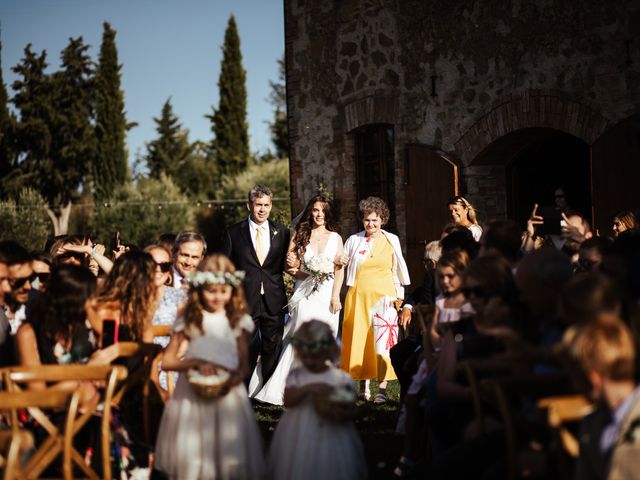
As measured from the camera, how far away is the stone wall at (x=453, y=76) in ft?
32.6

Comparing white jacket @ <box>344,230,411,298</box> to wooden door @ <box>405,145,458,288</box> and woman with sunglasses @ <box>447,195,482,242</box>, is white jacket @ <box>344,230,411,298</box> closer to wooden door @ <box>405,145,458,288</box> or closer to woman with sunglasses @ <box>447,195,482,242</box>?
woman with sunglasses @ <box>447,195,482,242</box>

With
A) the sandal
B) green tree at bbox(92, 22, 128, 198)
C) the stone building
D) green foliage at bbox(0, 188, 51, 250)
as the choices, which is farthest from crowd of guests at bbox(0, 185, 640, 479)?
green tree at bbox(92, 22, 128, 198)

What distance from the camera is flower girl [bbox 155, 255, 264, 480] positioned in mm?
4723

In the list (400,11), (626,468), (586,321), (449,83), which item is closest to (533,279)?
(586,321)

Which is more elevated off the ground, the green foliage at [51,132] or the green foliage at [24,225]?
the green foliage at [51,132]

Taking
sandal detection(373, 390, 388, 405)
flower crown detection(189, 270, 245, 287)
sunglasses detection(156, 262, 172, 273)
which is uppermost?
sunglasses detection(156, 262, 172, 273)

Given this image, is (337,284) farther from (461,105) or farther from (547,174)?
(547,174)

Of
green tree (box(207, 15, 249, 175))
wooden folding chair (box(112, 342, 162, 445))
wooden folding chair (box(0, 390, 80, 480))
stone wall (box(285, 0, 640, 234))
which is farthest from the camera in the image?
green tree (box(207, 15, 249, 175))

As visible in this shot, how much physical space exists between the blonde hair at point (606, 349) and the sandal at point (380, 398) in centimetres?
549

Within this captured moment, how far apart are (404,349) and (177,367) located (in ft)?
7.69

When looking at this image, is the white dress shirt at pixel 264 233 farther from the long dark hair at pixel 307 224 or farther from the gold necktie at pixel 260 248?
the long dark hair at pixel 307 224

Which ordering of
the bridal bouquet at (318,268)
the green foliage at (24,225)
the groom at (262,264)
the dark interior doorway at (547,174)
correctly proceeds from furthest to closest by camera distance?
the green foliage at (24,225)
the dark interior doorway at (547,174)
the bridal bouquet at (318,268)
the groom at (262,264)

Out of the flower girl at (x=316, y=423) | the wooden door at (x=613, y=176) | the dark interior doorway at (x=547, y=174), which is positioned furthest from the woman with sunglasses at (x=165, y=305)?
the dark interior doorway at (x=547, y=174)

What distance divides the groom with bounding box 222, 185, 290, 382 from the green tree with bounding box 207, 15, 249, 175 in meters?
34.1
